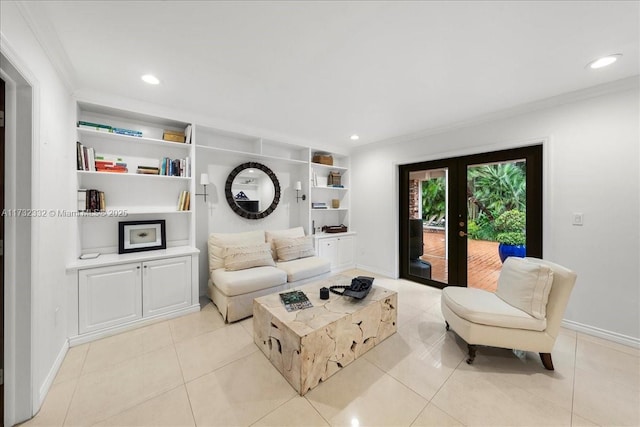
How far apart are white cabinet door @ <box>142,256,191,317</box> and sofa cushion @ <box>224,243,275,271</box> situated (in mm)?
442

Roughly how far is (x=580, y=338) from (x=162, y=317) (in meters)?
4.29

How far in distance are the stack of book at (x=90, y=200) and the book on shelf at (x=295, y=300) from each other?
85.2 inches

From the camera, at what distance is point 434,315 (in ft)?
9.26

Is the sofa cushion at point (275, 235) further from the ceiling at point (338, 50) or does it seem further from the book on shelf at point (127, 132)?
the book on shelf at point (127, 132)

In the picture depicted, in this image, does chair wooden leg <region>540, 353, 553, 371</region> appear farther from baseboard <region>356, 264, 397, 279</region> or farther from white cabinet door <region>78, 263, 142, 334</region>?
white cabinet door <region>78, 263, 142, 334</region>

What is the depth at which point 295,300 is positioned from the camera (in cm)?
213

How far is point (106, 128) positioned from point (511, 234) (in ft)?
15.9

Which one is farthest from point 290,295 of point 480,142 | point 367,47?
point 480,142

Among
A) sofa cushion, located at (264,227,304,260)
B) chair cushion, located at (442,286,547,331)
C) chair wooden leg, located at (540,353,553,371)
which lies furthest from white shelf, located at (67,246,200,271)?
chair wooden leg, located at (540,353,553,371)

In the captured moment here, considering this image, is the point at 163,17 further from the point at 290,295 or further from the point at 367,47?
the point at 290,295

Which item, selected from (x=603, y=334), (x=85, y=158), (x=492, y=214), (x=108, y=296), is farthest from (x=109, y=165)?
(x=603, y=334)

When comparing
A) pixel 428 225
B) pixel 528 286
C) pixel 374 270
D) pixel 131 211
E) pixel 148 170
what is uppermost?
pixel 148 170

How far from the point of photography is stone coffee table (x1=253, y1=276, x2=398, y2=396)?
1.68m

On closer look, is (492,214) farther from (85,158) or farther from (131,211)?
(85,158)
